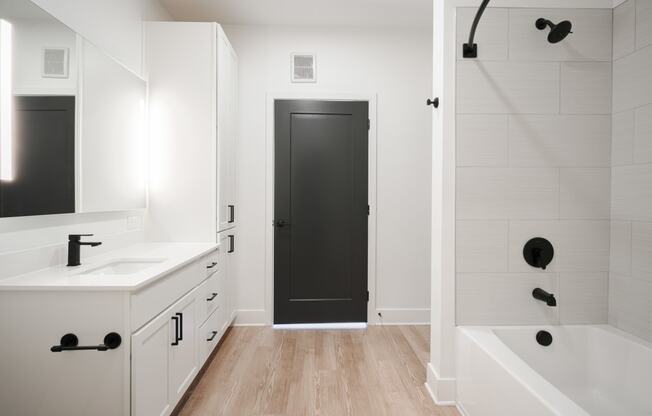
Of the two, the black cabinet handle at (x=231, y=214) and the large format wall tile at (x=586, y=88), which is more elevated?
the large format wall tile at (x=586, y=88)

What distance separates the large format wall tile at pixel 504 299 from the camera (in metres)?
1.92

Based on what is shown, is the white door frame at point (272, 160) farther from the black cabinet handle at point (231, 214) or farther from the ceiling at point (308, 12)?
the ceiling at point (308, 12)

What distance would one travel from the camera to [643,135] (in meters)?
1.74

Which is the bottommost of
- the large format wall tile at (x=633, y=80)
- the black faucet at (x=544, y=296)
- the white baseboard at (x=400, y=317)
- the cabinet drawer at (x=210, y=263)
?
the white baseboard at (x=400, y=317)

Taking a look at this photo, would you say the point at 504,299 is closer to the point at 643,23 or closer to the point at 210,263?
the point at 643,23

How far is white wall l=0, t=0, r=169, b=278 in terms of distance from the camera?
153 centimetres

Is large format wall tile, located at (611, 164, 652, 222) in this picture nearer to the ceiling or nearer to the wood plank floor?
the wood plank floor

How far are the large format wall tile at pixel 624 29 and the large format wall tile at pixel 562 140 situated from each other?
1.17 feet

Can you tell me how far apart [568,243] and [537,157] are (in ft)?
1.66

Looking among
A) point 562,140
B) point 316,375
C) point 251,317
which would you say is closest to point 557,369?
point 562,140

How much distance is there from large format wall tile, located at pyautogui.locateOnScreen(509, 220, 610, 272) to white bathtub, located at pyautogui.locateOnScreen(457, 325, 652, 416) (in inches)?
12.9

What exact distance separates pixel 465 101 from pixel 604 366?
5.04ft

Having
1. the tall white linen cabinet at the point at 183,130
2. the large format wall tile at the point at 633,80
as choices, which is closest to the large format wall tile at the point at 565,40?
the large format wall tile at the point at 633,80

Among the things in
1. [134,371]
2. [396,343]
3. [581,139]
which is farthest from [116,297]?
[581,139]
